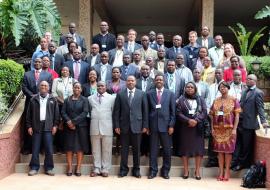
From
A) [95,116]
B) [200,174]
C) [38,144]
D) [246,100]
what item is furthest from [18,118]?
[246,100]

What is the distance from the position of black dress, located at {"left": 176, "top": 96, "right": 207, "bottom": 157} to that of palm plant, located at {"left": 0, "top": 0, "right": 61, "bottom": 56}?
4.40 m

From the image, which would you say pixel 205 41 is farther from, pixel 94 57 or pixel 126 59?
pixel 94 57

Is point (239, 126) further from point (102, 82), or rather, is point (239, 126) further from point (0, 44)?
point (0, 44)

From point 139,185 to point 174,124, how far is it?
1.41m

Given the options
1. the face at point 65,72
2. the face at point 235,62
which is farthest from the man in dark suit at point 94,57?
the face at point 235,62

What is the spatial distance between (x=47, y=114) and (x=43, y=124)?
21 cm

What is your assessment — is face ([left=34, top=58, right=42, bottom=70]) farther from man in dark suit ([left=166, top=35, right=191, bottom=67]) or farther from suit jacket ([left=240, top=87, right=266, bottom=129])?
suit jacket ([left=240, top=87, right=266, bottom=129])

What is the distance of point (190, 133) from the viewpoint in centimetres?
938

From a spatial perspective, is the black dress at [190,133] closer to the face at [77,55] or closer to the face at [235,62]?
the face at [235,62]

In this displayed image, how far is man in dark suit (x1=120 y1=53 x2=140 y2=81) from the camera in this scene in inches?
403

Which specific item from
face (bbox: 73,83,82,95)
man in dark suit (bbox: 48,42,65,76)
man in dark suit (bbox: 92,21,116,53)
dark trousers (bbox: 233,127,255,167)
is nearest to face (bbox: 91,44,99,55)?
man in dark suit (bbox: 48,42,65,76)

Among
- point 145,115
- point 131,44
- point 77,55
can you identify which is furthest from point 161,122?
point 131,44

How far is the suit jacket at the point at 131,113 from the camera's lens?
9375 mm

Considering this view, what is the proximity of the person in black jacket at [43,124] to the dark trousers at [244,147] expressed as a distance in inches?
137
